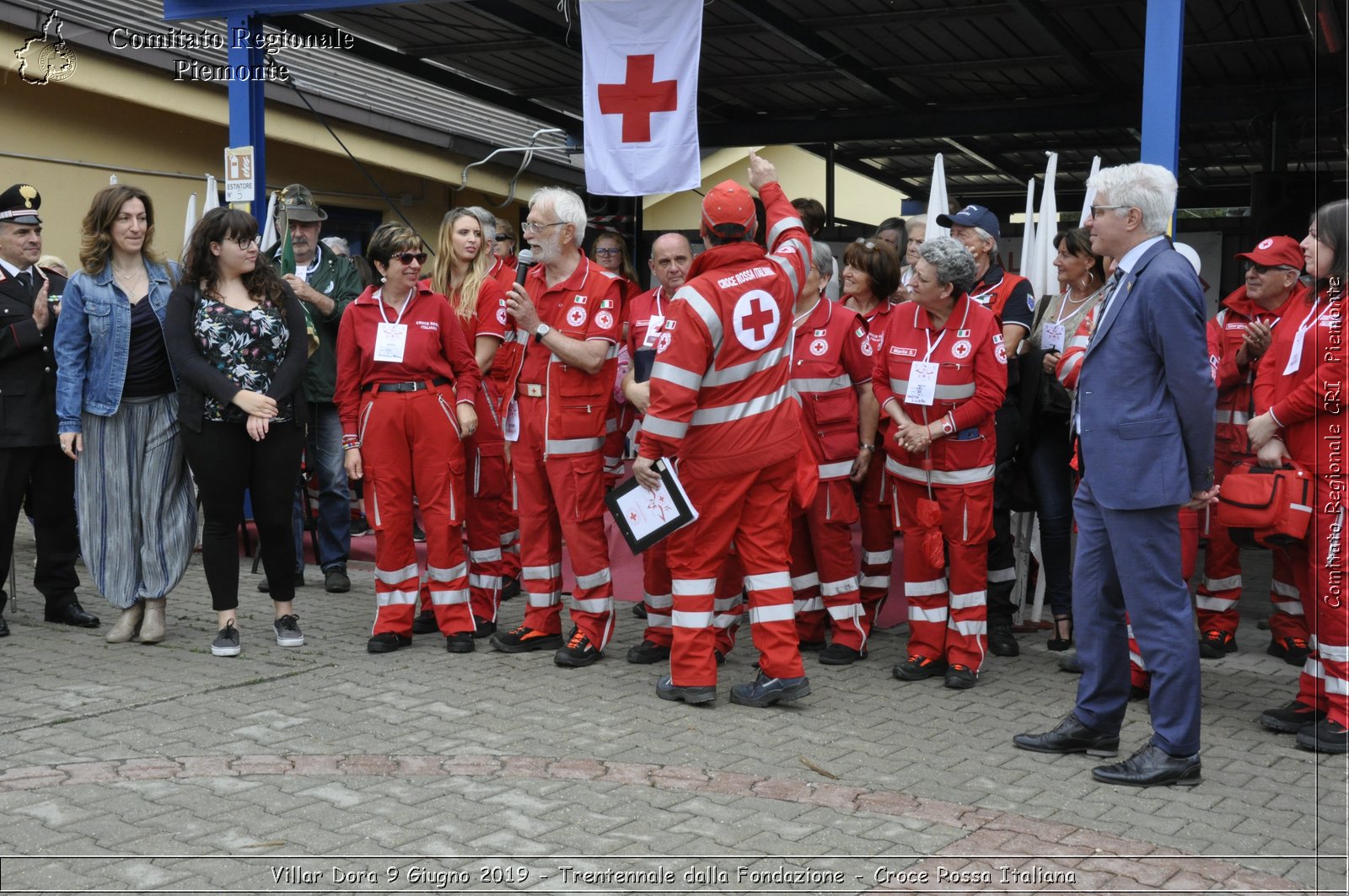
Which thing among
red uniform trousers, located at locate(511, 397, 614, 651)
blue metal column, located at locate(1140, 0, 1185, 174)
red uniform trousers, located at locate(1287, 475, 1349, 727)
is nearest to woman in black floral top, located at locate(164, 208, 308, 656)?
red uniform trousers, located at locate(511, 397, 614, 651)

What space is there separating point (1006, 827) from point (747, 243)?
2.61 meters

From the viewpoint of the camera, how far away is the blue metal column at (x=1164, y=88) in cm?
657

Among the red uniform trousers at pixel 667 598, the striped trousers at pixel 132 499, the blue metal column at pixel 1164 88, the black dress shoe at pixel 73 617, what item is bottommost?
the black dress shoe at pixel 73 617

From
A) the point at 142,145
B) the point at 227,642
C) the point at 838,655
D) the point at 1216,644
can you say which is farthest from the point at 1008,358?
the point at 142,145

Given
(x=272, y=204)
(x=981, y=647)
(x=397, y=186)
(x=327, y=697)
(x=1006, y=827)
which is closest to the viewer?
(x=1006, y=827)

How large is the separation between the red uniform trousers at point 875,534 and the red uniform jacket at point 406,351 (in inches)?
84.3

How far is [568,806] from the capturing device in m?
4.49

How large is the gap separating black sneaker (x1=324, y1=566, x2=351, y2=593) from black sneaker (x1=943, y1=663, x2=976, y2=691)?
4.03 meters

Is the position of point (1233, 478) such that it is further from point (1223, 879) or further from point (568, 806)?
point (568, 806)

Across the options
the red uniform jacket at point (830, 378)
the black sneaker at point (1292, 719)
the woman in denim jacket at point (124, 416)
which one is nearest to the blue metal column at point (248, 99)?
the woman in denim jacket at point (124, 416)

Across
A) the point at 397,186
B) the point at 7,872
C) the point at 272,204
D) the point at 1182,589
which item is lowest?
the point at 7,872

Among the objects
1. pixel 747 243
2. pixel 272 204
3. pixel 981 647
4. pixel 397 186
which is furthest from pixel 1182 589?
pixel 397 186

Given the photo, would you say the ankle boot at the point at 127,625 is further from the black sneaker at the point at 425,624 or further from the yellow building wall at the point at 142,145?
the yellow building wall at the point at 142,145

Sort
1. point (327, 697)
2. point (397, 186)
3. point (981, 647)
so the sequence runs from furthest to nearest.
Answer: point (397, 186) → point (981, 647) → point (327, 697)
